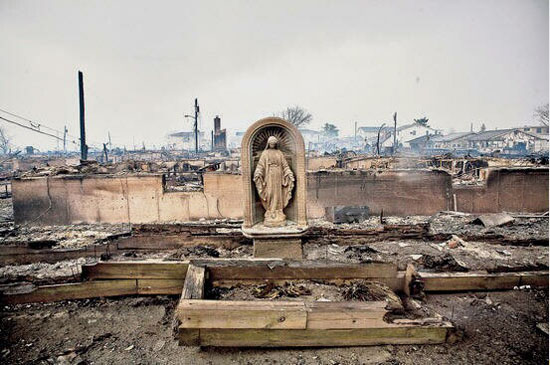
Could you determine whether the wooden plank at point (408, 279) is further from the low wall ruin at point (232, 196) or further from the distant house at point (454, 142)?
the distant house at point (454, 142)

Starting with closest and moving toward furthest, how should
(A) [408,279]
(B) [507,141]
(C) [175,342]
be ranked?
(C) [175,342]
(A) [408,279]
(B) [507,141]

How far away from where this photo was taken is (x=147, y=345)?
3457 millimetres

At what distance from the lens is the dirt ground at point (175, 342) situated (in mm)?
3164

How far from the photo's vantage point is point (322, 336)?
326 cm

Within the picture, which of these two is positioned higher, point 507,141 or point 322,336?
point 507,141

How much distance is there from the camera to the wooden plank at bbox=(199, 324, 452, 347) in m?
3.23

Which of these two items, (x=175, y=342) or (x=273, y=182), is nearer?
(x=175, y=342)

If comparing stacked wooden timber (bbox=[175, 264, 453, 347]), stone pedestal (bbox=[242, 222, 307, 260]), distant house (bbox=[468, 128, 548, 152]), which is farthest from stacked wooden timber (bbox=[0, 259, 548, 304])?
distant house (bbox=[468, 128, 548, 152])

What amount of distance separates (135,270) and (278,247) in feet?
8.28

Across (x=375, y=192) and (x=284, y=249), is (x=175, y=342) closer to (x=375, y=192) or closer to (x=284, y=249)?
(x=284, y=249)

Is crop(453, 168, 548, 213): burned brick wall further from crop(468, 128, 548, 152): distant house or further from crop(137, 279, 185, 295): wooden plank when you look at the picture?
crop(468, 128, 548, 152): distant house

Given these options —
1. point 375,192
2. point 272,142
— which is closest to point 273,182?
point 272,142

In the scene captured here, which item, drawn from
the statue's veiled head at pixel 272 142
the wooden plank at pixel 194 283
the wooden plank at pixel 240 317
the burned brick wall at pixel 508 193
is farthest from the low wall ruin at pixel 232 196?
the wooden plank at pixel 240 317

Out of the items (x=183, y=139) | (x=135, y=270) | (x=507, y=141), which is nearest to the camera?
(x=135, y=270)
